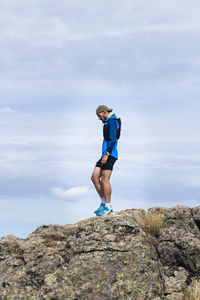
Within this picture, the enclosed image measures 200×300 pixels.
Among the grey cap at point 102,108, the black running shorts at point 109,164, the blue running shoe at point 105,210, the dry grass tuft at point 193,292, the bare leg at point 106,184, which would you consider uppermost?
the grey cap at point 102,108

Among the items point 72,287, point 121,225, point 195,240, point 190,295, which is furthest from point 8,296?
point 195,240

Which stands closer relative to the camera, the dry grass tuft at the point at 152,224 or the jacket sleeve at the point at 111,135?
the dry grass tuft at the point at 152,224

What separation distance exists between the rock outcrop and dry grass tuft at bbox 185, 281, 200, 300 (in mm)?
137

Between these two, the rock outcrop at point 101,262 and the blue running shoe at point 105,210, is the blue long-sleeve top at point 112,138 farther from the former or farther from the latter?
the rock outcrop at point 101,262

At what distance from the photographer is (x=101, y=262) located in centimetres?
906

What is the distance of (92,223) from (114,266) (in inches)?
59.6

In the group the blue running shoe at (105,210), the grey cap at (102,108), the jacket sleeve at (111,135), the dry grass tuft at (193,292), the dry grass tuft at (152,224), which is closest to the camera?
the dry grass tuft at (193,292)

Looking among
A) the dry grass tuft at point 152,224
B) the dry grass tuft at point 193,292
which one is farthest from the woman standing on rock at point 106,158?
the dry grass tuft at point 193,292

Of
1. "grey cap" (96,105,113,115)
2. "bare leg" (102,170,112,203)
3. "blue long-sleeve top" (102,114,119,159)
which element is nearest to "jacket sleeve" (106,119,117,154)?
"blue long-sleeve top" (102,114,119,159)

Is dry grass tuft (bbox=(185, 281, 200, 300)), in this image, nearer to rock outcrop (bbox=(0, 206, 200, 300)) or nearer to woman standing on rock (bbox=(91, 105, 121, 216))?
rock outcrop (bbox=(0, 206, 200, 300))

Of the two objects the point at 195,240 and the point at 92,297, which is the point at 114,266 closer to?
the point at 92,297

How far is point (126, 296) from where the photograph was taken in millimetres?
8523

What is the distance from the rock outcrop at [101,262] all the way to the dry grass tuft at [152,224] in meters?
0.22

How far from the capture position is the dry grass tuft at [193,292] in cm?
871
